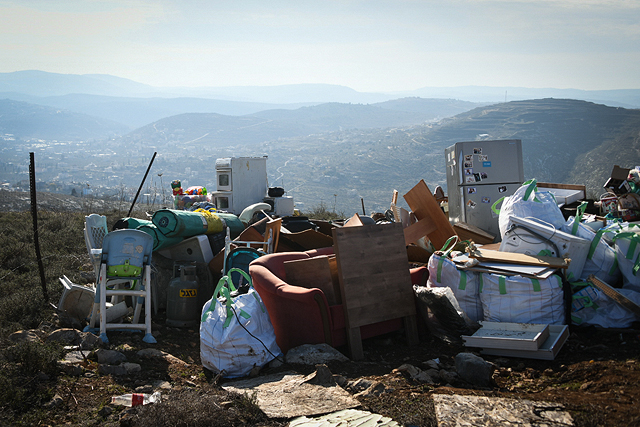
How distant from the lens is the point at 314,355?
4.11m

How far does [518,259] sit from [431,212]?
190 centimetres

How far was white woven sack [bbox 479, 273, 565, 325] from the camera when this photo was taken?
4633 millimetres

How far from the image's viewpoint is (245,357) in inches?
161

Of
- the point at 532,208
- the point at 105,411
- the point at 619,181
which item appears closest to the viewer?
the point at 105,411

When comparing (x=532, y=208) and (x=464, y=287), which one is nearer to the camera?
(x=464, y=287)

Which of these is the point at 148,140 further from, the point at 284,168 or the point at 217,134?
the point at 284,168

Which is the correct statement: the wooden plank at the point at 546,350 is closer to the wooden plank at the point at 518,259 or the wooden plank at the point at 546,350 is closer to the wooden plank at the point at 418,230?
the wooden plank at the point at 518,259

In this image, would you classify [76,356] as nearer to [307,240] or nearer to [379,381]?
[379,381]

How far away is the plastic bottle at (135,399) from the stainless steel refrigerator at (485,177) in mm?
6385

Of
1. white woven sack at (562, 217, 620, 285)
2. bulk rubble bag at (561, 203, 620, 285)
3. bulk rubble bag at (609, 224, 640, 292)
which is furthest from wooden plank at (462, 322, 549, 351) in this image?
bulk rubble bag at (609, 224, 640, 292)

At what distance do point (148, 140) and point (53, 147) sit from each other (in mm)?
38565

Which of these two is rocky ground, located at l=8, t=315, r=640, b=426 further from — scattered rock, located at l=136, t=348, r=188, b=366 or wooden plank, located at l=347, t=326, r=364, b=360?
wooden plank, located at l=347, t=326, r=364, b=360

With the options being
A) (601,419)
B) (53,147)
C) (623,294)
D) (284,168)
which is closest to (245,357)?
(601,419)

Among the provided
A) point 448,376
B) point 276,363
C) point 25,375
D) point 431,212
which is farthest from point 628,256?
point 25,375
